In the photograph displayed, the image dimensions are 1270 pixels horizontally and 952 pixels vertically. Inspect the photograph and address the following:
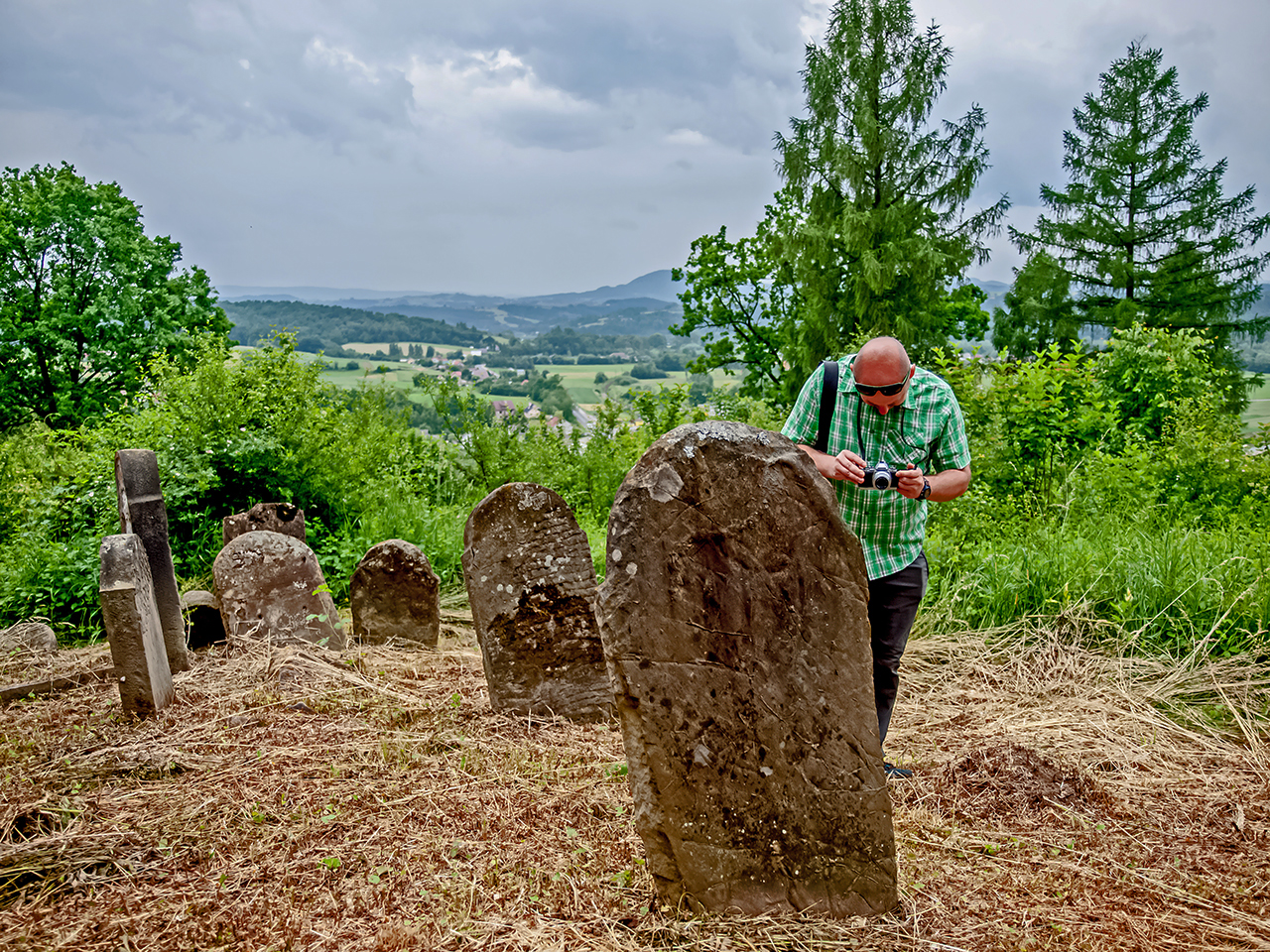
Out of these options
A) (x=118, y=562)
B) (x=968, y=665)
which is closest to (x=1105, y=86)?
(x=968, y=665)

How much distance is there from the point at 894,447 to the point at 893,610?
2.38ft

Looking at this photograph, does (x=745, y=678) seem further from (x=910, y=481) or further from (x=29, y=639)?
(x=29, y=639)

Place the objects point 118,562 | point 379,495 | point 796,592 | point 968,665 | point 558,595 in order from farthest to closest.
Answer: point 379,495, point 968,665, point 558,595, point 118,562, point 796,592

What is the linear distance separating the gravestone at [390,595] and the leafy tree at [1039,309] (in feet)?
66.7

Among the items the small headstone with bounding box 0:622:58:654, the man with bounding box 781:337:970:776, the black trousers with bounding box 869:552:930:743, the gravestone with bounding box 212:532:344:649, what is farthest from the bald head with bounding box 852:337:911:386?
the small headstone with bounding box 0:622:58:654

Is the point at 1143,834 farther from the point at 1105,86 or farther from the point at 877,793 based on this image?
the point at 1105,86

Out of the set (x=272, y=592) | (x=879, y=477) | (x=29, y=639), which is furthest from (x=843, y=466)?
(x=29, y=639)

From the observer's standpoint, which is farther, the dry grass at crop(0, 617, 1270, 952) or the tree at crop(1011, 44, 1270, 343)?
the tree at crop(1011, 44, 1270, 343)

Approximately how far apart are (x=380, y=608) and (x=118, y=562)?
2.14 m

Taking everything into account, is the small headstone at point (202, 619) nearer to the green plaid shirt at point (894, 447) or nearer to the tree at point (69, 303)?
the green plaid shirt at point (894, 447)

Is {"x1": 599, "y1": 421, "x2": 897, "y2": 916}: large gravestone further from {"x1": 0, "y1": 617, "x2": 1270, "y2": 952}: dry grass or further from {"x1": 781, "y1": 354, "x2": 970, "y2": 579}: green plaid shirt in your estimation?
{"x1": 781, "y1": 354, "x2": 970, "y2": 579}: green plaid shirt

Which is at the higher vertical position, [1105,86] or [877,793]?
[1105,86]

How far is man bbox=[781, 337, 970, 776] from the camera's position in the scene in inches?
127

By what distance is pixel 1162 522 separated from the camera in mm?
6473
